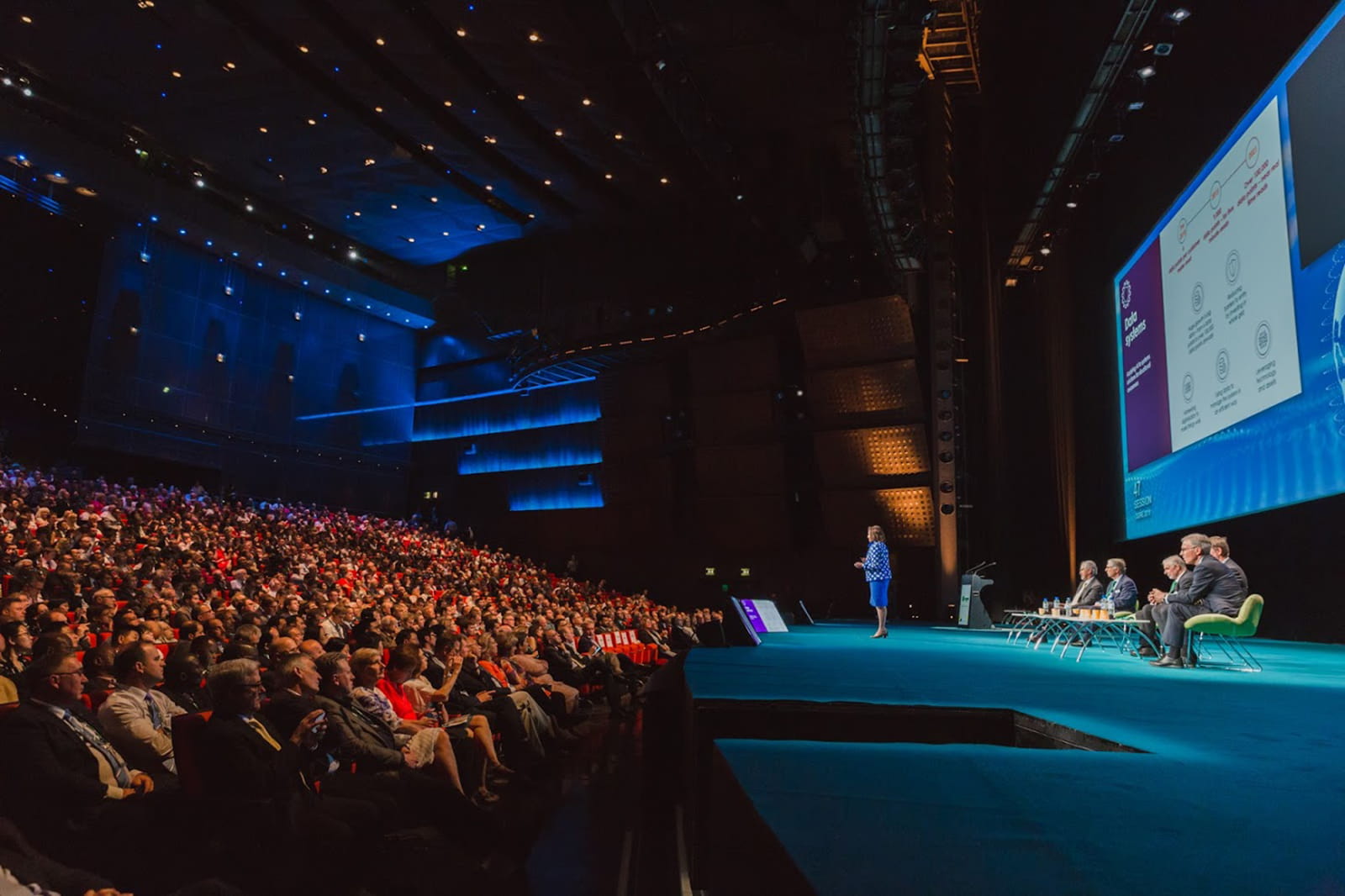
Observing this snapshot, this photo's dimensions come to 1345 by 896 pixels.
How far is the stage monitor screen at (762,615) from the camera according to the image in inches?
427

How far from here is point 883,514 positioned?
19.5 m

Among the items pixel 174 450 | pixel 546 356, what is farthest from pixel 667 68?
pixel 174 450

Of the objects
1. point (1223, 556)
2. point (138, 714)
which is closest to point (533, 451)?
point (1223, 556)

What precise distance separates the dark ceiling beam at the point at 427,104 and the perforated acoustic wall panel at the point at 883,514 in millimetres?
11406

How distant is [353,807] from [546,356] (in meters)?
20.6

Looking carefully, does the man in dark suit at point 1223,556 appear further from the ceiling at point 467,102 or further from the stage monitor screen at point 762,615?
the ceiling at point 467,102

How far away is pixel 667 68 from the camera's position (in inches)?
637

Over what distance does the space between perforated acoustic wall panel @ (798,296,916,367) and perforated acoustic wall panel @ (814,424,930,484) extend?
1.69m

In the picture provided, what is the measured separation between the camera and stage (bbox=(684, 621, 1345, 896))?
164 cm

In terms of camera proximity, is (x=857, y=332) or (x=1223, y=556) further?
(x=857, y=332)

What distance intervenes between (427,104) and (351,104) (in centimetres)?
180

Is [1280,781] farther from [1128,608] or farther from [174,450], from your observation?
[174,450]

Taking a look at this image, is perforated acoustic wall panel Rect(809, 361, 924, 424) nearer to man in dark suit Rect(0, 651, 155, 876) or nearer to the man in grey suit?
the man in grey suit

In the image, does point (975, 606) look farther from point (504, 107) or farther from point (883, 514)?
point (504, 107)
